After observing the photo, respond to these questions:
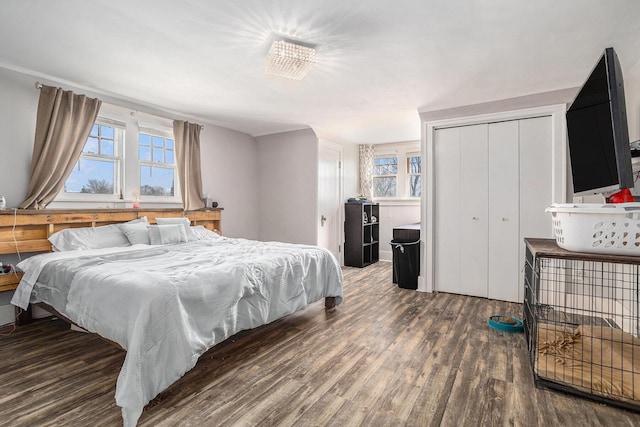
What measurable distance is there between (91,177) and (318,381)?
3439mm

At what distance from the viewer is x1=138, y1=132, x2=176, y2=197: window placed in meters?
4.24

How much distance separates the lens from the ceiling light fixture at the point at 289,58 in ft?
8.13

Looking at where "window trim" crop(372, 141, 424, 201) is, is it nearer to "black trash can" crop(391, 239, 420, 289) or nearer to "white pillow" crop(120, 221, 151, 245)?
"black trash can" crop(391, 239, 420, 289)

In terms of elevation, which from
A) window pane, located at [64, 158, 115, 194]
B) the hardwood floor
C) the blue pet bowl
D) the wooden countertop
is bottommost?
the hardwood floor

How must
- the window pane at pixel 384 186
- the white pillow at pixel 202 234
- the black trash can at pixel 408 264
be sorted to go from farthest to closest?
the window pane at pixel 384 186, the black trash can at pixel 408 264, the white pillow at pixel 202 234

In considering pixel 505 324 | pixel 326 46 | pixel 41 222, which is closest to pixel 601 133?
pixel 505 324

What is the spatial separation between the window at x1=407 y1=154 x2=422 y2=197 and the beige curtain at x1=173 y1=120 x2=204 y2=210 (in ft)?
13.0

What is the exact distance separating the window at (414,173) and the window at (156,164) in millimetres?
4320

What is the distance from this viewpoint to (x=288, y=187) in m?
5.62

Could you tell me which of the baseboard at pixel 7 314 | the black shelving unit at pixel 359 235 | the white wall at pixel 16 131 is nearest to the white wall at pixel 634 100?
the black shelving unit at pixel 359 235

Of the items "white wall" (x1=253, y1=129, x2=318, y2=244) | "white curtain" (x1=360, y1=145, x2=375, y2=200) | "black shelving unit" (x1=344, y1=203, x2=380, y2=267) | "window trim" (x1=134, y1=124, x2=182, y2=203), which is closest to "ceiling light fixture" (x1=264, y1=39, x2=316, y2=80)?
"window trim" (x1=134, y1=124, x2=182, y2=203)

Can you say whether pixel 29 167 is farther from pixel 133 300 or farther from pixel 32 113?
pixel 133 300

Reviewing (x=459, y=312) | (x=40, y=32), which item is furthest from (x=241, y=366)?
(x=40, y=32)

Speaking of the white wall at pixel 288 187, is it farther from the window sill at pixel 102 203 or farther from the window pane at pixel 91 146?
the window pane at pixel 91 146
